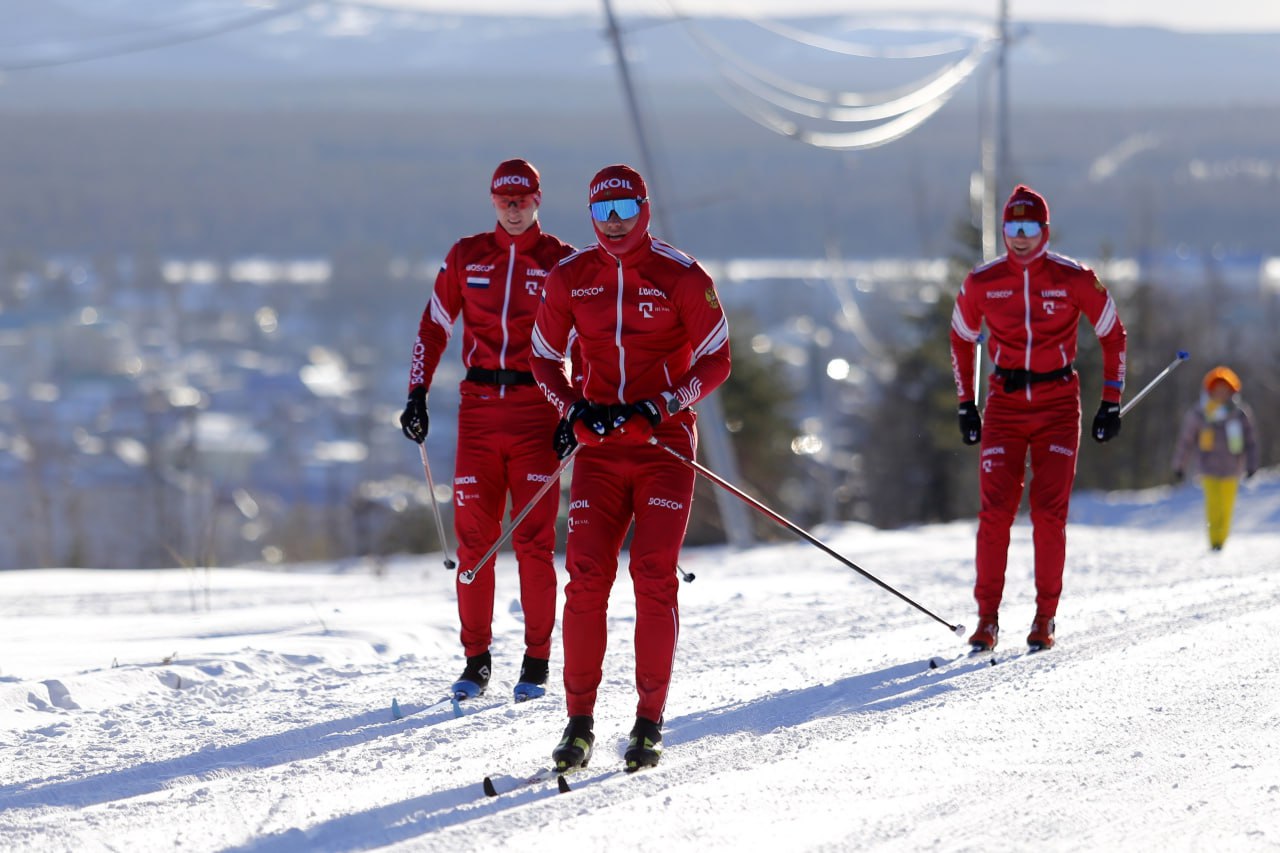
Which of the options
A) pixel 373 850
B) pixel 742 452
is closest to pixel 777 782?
pixel 373 850

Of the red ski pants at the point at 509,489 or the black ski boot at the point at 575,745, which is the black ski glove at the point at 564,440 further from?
the black ski boot at the point at 575,745

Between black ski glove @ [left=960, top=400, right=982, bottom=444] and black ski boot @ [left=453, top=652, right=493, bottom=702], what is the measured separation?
2.99 m

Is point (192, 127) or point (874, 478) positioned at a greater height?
point (192, 127)

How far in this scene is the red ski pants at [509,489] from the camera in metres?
6.94

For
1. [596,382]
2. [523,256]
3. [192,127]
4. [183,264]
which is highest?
[192,127]

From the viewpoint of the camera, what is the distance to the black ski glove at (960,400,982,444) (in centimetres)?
836

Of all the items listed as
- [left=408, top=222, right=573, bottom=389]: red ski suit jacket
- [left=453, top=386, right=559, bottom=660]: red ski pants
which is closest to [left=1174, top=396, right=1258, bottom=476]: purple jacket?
[left=453, top=386, right=559, bottom=660]: red ski pants

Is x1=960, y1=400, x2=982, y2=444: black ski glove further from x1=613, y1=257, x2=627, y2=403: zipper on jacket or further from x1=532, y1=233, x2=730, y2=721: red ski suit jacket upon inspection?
x1=613, y1=257, x2=627, y2=403: zipper on jacket

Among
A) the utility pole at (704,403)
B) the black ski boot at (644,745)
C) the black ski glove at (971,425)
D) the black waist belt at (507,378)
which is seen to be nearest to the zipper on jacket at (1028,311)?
the black ski glove at (971,425)

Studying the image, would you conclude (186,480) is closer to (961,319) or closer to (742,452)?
(742,452)

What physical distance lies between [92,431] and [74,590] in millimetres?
82112

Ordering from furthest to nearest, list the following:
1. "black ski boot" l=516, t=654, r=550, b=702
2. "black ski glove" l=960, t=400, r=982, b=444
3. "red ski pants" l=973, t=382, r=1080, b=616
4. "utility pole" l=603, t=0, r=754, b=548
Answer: "utility pole" l=603, t=0, r=754, b=548
"black ski glove" l=960, t=400, r=982, b=444
"red ski pants" l=973, t=382, r=1080, b=616
"black ski boot" l=516, t=654, r=550, b=702

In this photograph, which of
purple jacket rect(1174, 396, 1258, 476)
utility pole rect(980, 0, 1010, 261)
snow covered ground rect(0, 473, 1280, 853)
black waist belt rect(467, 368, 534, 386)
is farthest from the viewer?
utility pole rect(980, 0, 1010, 261)

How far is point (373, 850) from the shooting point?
4.53 meters
